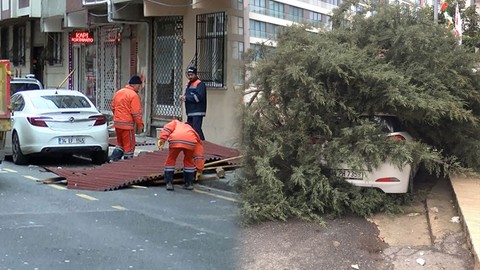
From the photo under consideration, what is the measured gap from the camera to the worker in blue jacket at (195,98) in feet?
39.6

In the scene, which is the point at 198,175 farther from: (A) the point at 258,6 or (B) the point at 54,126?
(A) the point at 258,6

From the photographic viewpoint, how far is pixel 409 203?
718 centimetres

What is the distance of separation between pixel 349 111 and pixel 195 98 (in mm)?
5584

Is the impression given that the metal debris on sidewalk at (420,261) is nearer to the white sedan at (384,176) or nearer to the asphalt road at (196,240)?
the asphalt road at (196,240)

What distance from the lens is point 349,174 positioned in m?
6.88

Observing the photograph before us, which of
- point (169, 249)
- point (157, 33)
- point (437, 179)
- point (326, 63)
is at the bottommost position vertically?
point (169, 249)

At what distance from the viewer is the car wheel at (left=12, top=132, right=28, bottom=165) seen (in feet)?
39.0

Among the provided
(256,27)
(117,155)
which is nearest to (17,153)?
(117,155)

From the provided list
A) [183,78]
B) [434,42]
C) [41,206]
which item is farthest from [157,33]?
[434,42]

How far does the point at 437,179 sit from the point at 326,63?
7.82ft

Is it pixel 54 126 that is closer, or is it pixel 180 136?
pixel 180 136

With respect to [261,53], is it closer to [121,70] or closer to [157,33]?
[157,33]

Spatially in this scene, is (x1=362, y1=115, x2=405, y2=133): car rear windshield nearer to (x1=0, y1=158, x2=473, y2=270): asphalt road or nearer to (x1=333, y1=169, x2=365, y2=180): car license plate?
(x1=333, y1=169, x2=365, y2=180): car license plate

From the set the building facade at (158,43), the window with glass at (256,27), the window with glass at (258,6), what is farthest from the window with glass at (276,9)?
the window with glass at (256,27)
